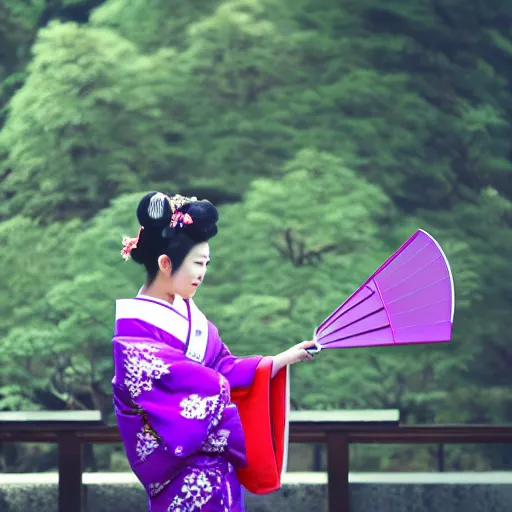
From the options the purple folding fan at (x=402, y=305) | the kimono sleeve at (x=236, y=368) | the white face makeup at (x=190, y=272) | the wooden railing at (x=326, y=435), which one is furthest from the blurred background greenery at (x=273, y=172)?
the purple folding fan at (x=402, y=305)

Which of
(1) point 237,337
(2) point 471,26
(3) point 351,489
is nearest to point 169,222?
(3) point 351,489

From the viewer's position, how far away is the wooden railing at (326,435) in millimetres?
5738

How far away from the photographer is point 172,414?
384cm

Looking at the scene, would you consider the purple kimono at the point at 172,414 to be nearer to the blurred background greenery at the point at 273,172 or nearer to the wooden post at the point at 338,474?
the wooden post at the point at 338,474

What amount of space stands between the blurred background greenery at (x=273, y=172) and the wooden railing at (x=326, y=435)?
3.78m

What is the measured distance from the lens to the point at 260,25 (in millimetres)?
10648

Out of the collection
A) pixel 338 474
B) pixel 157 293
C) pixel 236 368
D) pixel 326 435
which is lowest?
pixel 338 474

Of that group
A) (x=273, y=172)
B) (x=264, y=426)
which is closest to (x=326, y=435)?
(x=264, y=426)

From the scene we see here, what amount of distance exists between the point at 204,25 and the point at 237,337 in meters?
3.28

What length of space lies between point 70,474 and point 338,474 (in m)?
1.50

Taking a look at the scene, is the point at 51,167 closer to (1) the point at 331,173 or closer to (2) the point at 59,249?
(2) the point at 59,249

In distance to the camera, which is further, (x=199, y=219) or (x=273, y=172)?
(x=273, y=172)

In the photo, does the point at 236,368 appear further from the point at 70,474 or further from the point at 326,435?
the point at 70,474

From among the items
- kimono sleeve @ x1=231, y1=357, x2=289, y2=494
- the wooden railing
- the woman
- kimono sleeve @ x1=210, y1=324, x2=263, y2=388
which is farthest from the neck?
the wooden railing
